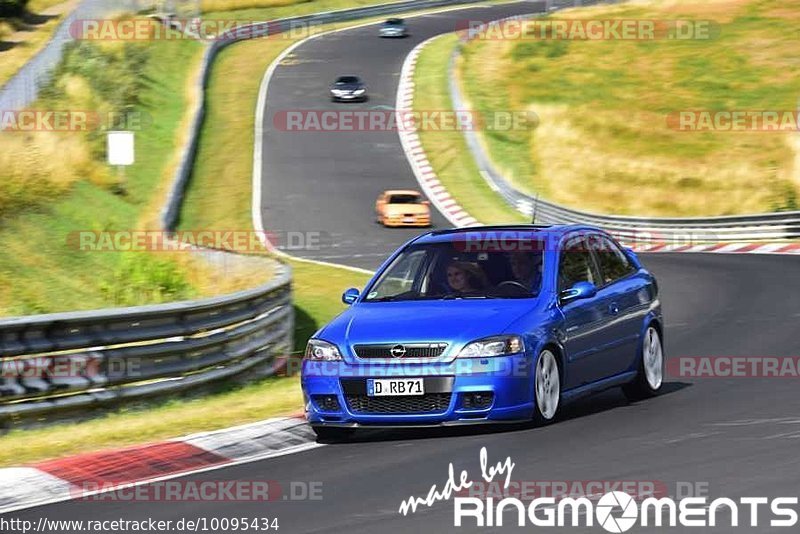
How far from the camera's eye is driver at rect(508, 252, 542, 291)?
1172 cm

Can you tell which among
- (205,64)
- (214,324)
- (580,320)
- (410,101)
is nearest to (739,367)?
(580,320)

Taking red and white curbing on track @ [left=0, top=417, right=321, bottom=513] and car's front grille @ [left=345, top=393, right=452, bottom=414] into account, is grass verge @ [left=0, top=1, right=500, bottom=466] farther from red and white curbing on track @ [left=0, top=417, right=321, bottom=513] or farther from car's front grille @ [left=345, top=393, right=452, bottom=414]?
car's front grille @ [left=345, top=393, right=452, bottom=414]

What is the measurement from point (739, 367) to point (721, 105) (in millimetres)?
43957

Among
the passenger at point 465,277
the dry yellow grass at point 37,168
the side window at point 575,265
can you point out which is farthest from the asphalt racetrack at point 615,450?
the dry yellow grass at point 37,168

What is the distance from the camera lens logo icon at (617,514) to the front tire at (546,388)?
110 inches

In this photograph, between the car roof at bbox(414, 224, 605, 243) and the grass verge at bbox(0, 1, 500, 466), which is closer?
the grass verge at bbox(0, 1, 500, 466)

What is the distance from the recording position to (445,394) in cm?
1075

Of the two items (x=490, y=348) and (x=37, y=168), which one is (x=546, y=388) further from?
(x=37, y=168)

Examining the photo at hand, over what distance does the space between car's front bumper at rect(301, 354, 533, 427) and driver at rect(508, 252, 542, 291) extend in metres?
1.02

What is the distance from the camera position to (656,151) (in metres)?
51.9

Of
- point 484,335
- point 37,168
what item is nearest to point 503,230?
point 484,335

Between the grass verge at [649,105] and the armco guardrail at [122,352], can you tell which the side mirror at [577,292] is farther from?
the grass verge at [649,105]

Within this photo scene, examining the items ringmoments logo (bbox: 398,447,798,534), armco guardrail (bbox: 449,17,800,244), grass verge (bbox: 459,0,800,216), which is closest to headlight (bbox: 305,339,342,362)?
ringmoments logo (bbox: 398,447,798,534)

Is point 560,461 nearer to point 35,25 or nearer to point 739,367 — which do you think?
point 739,367
